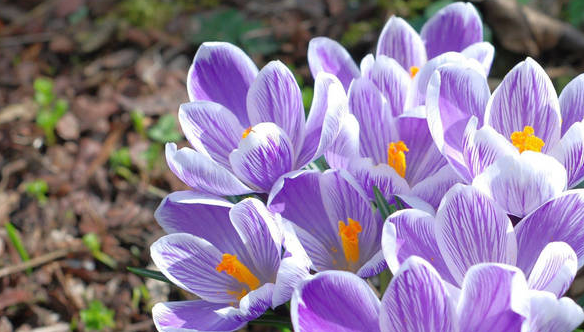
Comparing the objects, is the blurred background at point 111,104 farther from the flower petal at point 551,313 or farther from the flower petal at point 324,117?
the flower petal at point 551,313

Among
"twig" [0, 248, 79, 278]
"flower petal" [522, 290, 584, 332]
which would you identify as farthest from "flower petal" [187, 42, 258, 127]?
"twig" [0, 248, 79, 278]

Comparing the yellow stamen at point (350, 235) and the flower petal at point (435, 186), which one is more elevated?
the flower petal at point (435, 186)

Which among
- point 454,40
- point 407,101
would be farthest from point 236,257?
point 454,40

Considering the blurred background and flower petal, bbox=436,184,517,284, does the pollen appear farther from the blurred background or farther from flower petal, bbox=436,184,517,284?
the blurred background

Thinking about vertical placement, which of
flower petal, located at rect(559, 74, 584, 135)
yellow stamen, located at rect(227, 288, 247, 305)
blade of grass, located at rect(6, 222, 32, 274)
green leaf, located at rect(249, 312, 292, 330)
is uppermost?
flower petal, located at rect(559, 74, 584, 135)

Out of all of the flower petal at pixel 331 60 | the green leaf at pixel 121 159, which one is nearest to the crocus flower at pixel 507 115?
the flower petal at pixel 331 60
